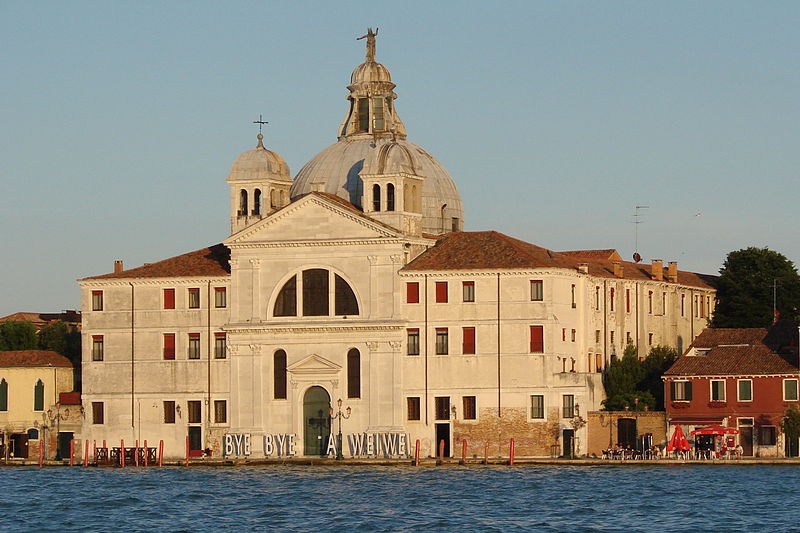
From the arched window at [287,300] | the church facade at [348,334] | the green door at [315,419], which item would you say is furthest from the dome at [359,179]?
the green door at [315,419]

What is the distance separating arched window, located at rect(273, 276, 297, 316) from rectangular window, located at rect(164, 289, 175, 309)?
445 centimetres

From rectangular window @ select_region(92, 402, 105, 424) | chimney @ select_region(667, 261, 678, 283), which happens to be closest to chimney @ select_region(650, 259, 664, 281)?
chimney @ select_region(667, 261, 678, 283)

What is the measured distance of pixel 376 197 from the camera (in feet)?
281

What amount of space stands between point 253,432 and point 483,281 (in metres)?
10.8

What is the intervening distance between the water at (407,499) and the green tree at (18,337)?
20.6m

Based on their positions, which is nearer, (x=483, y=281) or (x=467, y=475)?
(x=467, y=475)

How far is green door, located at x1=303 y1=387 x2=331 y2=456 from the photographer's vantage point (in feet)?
275

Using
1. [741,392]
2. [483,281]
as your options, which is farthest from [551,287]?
[741,392]

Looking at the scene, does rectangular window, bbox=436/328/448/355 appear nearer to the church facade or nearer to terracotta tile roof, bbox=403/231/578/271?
the church facade

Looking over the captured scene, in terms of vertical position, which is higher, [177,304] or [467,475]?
[177,304]

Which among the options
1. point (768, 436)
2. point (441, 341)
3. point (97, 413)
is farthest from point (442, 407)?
point (97, 413)

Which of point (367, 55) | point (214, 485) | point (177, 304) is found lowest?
point (214, 485)

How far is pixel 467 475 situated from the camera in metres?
75.2

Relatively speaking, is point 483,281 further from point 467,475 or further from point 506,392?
point 467,475
